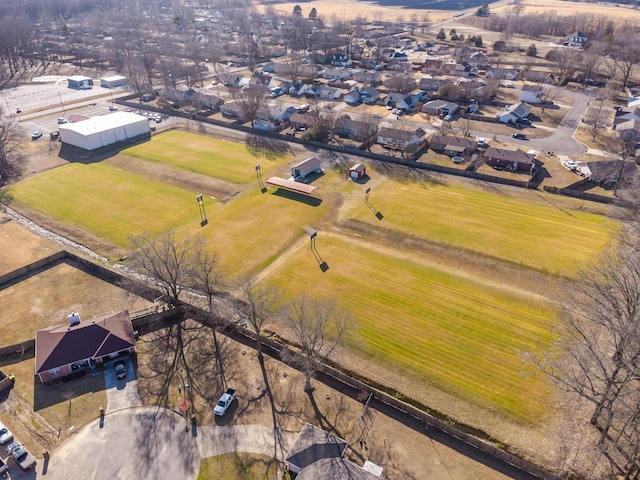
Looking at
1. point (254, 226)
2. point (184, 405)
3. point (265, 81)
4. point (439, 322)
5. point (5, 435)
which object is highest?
point (265, 81)

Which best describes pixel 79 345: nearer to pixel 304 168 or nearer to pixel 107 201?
pixel 107 201

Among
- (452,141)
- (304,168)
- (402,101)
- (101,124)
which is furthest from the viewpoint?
(402,101)

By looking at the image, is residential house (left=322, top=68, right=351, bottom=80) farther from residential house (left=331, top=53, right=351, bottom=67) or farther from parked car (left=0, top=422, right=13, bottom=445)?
parked car (left=0, top=422, right=13, bottom=445)

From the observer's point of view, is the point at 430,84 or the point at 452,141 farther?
the point at 430,84

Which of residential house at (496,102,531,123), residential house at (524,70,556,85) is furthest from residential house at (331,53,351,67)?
residential house at (496,102,531,123)

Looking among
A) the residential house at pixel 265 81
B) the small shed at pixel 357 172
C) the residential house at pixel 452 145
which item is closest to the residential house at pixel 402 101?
the residential house at pixel 452 145

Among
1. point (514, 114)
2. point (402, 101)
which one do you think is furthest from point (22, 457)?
point (514, 114)

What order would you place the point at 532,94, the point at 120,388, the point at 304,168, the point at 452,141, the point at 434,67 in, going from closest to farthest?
the point at 120,388
the point at 304,168
the point at 452,141
the point at 532,94
the point at 434,67
